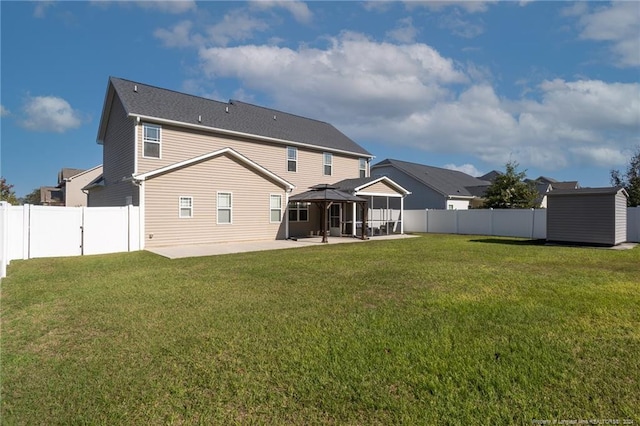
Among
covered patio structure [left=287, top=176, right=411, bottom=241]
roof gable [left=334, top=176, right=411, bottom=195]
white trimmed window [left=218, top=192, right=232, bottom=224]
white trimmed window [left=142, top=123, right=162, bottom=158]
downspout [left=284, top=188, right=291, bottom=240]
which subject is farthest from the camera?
roof gable [left=334, top=176, right=411, bottom=195]

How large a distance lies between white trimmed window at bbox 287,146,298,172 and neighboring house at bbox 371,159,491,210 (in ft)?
41.8

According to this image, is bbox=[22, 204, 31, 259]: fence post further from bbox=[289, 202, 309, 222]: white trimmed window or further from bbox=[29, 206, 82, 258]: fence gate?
bbox=[289, 202, 309, 222]: white trimmed window

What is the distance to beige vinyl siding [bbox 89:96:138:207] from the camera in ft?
48.9

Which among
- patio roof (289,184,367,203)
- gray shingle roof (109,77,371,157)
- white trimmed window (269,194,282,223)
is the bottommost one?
white trimmed window (269,194,282,223)

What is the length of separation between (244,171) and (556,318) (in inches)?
557

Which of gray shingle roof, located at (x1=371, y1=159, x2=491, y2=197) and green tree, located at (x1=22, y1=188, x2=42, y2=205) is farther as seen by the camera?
green tree, located at (x1=22, y1=188, x2=42, y2=205)

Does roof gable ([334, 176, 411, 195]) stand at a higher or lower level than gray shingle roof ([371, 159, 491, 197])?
lower


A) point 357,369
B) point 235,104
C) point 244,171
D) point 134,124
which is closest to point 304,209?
point 244,171

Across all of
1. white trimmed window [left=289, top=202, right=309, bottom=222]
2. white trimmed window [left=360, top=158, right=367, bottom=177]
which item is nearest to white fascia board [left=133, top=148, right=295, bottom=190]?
white trimmed window [left=289, top=202, right=309, bottom=222]

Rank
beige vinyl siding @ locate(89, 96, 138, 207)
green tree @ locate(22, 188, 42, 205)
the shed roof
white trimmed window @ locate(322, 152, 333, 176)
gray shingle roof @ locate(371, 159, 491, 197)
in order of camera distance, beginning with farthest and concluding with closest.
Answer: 1. green tree @ locate(22, 188, 42, 205)
2. gray shingle roof @ locate(371, 159, 491, 197)
3. white trimmed window @ locate(322, 152, 333, 176)
4. beige vinyl siding @ locate(89, 96, 138, 207)
5. the shed roof

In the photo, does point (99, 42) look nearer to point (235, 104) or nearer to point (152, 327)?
point (235, 104)

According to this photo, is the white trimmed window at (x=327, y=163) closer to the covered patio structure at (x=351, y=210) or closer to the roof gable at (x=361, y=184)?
the roof gable at (x=361, y=184)

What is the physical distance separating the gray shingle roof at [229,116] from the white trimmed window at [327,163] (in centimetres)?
54

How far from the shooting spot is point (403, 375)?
3178 millimetres
